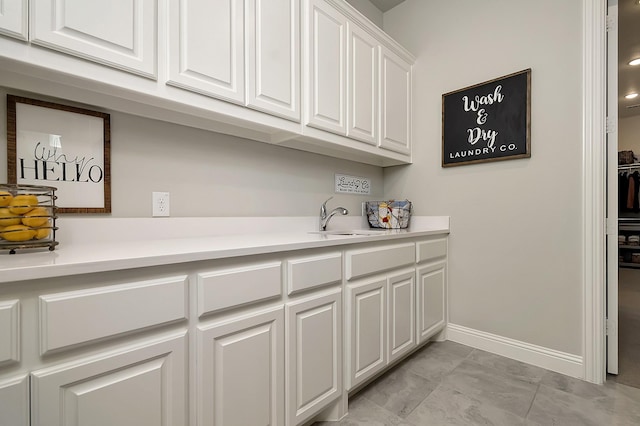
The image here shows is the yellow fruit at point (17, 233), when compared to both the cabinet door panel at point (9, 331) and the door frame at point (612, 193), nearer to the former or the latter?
the cabinet door panel at point (9, 331)

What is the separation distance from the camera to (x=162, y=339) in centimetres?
86

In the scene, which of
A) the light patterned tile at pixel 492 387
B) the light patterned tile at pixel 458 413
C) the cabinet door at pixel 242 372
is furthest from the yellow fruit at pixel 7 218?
the light patterned tile at pixel 492 387

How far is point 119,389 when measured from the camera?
79 cm

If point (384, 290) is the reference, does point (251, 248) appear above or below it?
above

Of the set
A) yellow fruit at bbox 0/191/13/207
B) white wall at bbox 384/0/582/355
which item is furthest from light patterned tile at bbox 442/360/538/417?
yellow fruit at bbox 0/191/13/207

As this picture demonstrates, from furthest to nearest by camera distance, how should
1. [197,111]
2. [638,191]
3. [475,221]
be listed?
[638,191] → [475,221] → [197,111]

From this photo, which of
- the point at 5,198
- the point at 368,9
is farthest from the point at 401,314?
the point at 368,9

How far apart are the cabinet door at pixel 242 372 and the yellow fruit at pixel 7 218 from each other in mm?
613

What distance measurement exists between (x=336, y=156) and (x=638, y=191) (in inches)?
252

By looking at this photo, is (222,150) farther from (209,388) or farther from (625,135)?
(625,135)

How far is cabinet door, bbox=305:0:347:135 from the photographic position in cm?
164

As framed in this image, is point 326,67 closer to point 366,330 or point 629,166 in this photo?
point 366,330

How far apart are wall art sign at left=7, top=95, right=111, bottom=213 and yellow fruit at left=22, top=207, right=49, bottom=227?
25 cm

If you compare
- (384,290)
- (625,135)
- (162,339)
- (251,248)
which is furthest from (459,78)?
(625,135)
